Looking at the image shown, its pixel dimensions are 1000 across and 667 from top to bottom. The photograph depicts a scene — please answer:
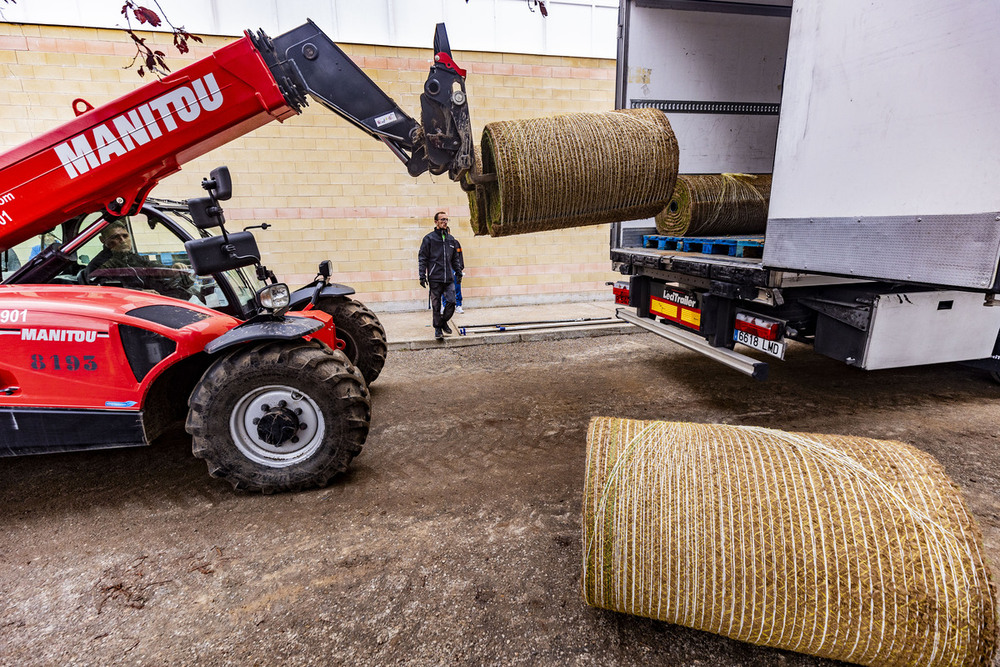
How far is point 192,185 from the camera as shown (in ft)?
25.7

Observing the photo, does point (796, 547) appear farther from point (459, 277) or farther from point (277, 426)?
point (459, 277)

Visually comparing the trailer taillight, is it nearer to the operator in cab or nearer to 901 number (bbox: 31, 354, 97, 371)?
the operator in cab

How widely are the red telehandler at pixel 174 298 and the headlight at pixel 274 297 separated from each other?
11 millimetres

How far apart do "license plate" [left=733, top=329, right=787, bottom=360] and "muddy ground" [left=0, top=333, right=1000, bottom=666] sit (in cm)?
71

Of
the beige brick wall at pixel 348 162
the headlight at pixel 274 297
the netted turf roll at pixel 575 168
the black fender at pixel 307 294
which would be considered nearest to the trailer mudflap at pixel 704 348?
the netted turf roll at pixel 575 168

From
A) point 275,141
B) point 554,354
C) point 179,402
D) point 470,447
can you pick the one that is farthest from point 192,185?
point 470,447

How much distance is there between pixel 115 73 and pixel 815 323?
9966 mm

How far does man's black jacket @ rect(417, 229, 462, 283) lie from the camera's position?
6.93 m

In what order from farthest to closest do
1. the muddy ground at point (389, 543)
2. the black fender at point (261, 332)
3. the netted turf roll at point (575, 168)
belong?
1. the netted turf roll at point (575, 168)
2. the black fender at point (261, 332)
3. the muddy ground at point (389, 543)

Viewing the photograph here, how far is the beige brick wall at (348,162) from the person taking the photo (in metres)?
7.09

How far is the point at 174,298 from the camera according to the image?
10.8 ft

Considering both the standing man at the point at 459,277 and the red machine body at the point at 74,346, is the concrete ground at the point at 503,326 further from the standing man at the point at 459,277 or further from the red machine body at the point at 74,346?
the red machine body at the point at 74,346

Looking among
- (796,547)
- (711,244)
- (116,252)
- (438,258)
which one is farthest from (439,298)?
(796,547)

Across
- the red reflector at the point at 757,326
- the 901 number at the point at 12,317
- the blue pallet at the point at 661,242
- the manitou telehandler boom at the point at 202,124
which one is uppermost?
the manitou telehandler boom at the point at 202,124
